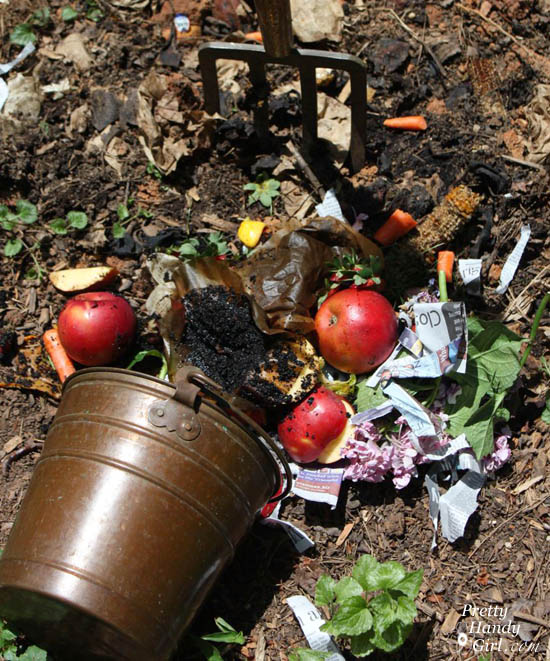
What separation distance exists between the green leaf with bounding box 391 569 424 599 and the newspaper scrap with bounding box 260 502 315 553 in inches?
17.1

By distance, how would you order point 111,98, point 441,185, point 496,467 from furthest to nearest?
point 111,98, point 441,185, point 496,467

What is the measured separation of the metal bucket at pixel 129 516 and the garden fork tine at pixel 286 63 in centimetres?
146

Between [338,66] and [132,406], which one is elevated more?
[338,66]

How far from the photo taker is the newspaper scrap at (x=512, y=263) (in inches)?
112

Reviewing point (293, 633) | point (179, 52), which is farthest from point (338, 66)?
point (293, 633)

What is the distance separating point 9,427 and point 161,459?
1.08m

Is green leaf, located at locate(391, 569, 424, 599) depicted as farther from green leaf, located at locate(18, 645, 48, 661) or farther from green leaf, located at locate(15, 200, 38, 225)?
green leaf, located at locate(15, 200, 38, 225)

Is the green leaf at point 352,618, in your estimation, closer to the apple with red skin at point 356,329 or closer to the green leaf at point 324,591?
the green leaf at point 324,591

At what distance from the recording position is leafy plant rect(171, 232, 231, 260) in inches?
113

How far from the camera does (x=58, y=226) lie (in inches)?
120

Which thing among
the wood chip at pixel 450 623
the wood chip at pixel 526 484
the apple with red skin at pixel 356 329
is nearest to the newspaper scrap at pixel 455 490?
the wood chip at pixel 526 484

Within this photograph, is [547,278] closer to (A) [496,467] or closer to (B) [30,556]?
(A) [496,467]

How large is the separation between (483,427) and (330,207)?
47.3 inches

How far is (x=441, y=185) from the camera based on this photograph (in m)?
3.03
